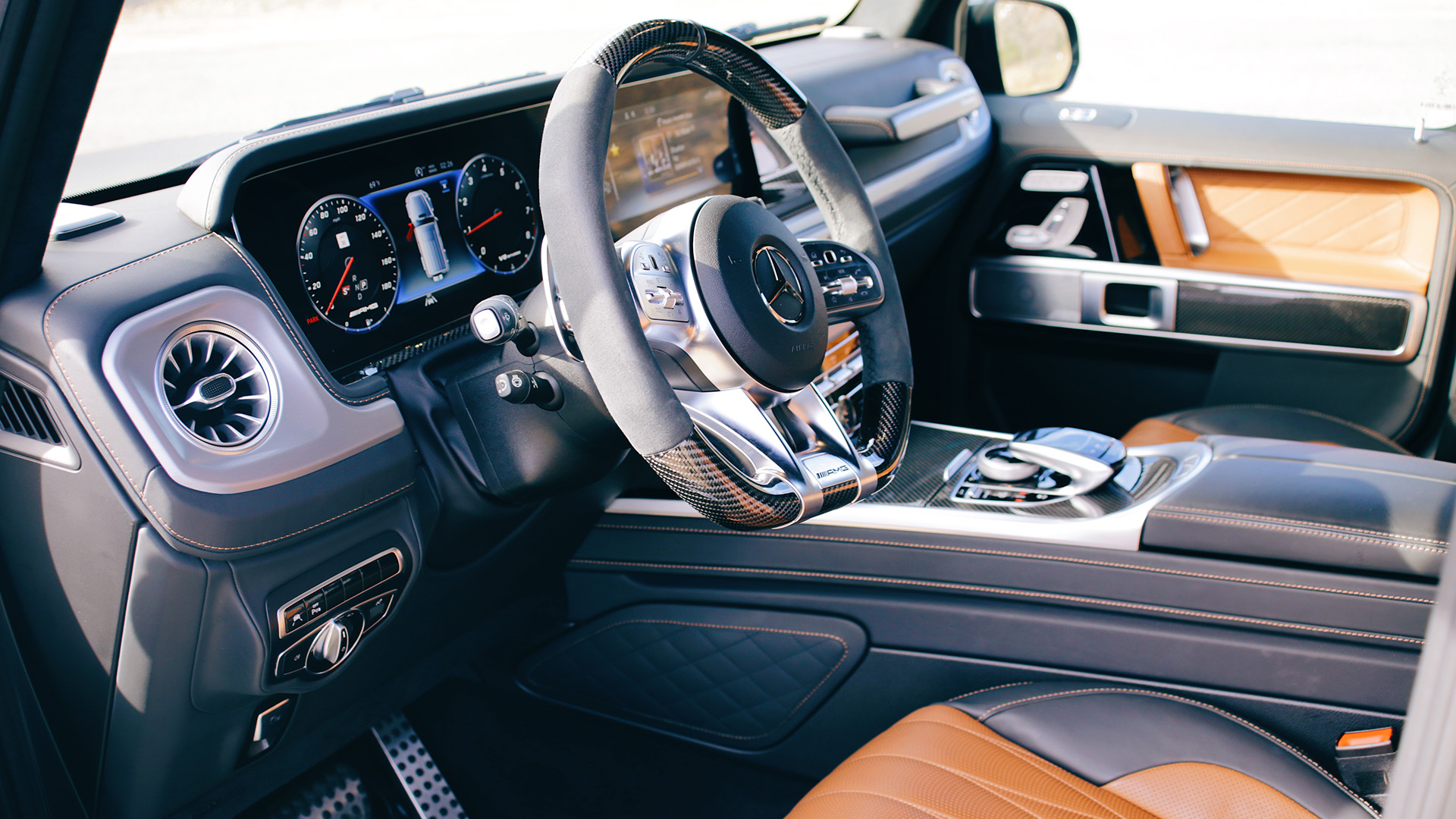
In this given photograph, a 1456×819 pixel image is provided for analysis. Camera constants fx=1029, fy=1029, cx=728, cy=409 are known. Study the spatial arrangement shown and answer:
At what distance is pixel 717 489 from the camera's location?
93 centimetres

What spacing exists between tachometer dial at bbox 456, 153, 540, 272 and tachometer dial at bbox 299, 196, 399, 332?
13cm

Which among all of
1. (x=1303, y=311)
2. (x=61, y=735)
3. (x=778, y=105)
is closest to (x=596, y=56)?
(x=778, y=105)

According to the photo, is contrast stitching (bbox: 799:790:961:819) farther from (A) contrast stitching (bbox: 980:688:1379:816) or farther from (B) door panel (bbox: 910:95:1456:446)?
(B) door panel (bbox: 910:95:1456:446)

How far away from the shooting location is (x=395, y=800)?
1698mm

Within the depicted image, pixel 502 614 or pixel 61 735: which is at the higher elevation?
pixel 61 735

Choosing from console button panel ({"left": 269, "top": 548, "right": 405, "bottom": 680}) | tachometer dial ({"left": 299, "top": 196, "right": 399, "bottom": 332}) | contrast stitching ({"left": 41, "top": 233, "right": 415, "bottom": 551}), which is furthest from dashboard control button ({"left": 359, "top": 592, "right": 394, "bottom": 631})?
tachometer dial ({"left": 299, "top": 196, "right": 399, "bottom": 332})

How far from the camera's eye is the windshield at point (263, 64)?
1.25m

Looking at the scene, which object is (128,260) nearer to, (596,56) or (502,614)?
(596,56)

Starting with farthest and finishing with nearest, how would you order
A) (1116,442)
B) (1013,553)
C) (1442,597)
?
(1116,442) < (1013,553) < (1442,597)

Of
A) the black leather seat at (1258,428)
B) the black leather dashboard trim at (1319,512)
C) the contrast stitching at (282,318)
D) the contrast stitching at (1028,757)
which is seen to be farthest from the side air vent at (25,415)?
the black leather seat at (1258,428)

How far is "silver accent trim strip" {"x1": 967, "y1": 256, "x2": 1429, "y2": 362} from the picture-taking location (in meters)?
2.20

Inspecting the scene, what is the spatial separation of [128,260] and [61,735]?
60 centimetres

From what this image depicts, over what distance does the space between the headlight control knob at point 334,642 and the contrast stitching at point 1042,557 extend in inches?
20.2

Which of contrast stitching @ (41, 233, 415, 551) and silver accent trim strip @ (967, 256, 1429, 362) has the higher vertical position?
contrast stitching @ (41, 233, 415, 551)
